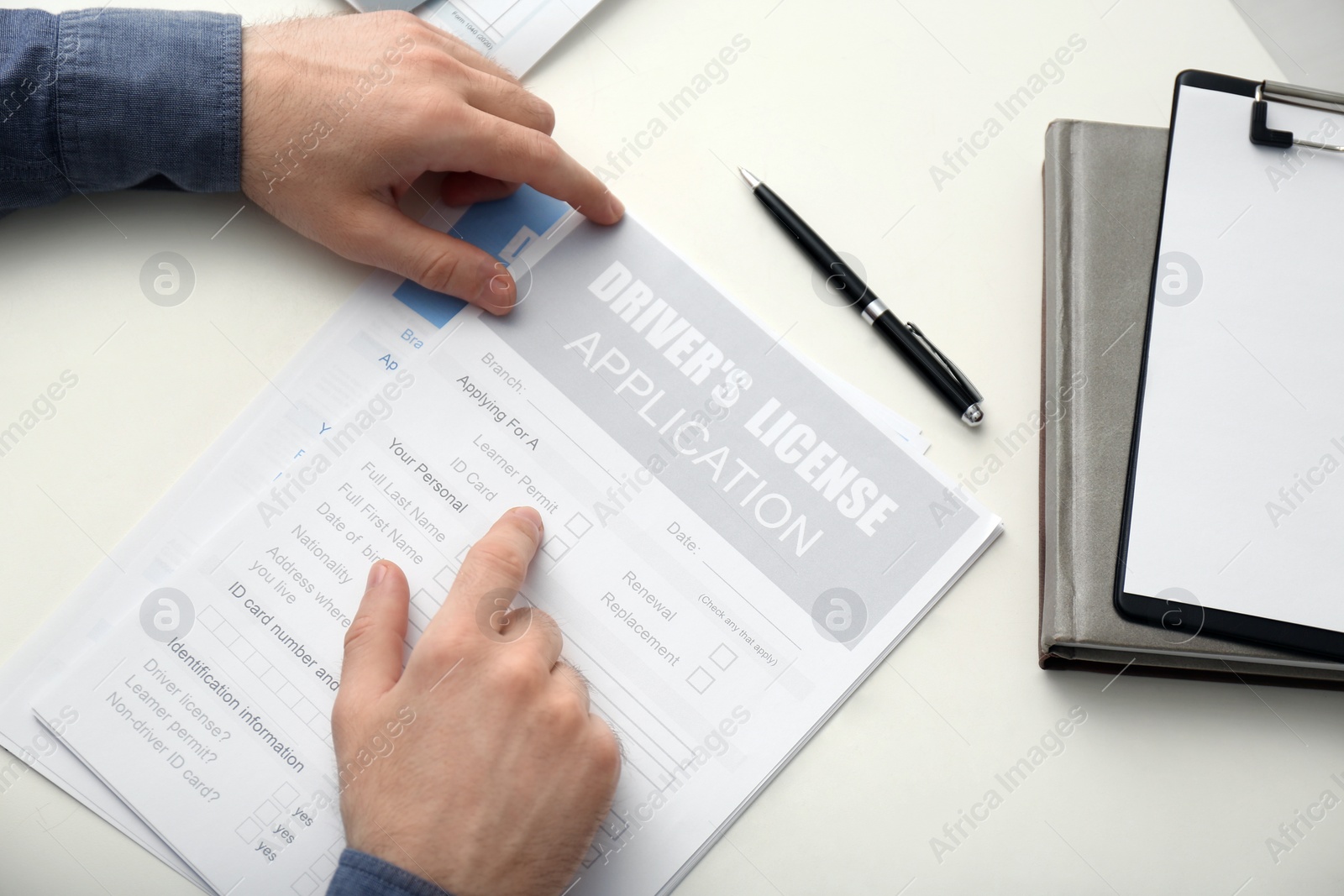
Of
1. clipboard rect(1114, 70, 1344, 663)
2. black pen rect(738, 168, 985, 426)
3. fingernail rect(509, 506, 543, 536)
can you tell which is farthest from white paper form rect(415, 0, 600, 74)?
clipboard rect(1114, 70, 1344, 663)

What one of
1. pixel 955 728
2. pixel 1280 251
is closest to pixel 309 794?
pixel 955 728

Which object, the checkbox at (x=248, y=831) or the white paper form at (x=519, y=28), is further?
the white paper form at (x=519, y=28)

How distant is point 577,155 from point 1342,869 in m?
0.88

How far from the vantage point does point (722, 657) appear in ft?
2.13

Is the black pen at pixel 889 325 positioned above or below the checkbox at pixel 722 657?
above

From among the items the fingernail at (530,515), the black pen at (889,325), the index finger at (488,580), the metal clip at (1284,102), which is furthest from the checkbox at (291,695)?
the metal clip at (1284,102)

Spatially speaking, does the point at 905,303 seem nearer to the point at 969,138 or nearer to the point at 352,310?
the point at 969,138

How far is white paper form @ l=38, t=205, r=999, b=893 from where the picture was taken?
63cm

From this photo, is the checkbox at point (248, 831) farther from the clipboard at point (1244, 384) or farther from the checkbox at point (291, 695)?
the clipboard at point (1244, 384)

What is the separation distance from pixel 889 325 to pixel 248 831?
659 millimetres

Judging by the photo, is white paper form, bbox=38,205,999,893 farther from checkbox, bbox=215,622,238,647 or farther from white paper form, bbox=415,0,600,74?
white paper form, bbox=415,0,600,74

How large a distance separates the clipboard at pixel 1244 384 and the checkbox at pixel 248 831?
2.27 ft

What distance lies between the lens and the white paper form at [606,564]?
633mm

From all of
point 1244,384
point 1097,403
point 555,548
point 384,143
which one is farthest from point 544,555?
point 1244,384
